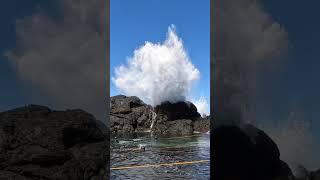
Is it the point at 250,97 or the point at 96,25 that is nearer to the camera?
the point at 250,97

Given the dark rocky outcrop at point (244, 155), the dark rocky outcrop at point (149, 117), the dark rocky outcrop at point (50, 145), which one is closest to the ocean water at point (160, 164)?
the dark rocky outcrop at point (244, 155)

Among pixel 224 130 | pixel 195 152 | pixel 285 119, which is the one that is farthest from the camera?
pixel 195 152

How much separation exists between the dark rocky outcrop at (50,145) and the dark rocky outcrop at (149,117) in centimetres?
1064

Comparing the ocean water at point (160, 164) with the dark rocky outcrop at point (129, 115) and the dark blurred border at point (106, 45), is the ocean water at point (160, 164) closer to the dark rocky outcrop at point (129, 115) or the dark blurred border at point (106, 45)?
the dark blurred border at point (106, 45)

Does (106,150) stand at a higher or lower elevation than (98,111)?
lower

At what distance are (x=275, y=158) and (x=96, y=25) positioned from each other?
3295 mm

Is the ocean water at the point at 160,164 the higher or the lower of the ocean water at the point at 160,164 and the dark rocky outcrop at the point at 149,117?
the lower

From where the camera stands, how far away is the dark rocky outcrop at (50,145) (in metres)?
4.88

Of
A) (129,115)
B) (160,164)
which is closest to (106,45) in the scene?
(160,164)

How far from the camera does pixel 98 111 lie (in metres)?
5.50

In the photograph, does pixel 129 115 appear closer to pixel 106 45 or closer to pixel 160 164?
pixel 160 164

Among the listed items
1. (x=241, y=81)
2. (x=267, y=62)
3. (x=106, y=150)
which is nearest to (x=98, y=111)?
(x=106, y=150)

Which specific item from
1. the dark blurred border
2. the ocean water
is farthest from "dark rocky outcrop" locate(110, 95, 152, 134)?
the dark blurred border

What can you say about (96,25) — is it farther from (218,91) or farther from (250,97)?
(250,97)
